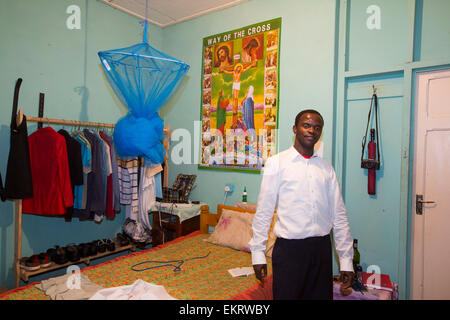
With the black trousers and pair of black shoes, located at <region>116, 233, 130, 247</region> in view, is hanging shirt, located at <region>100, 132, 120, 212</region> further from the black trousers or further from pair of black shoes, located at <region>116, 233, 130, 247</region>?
the black trousers

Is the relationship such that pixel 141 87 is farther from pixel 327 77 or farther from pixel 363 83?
pixel 363 83

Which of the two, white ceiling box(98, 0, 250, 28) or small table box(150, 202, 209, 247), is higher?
white ceiling box(98, 0, 250, 28)

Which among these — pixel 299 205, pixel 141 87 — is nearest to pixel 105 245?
pixel 141 87

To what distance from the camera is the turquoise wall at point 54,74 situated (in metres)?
2.87

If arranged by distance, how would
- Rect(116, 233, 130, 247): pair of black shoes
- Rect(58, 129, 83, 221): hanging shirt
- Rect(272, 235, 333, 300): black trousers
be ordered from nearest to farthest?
Rect(272, 235, 333, 300): black trousers < Rect(58, 129, 83, 221): hanging shirt < Rect(116, 233, 130, 247): pair of black shoes

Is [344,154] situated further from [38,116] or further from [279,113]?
[38,116]

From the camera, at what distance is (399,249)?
2.54 m

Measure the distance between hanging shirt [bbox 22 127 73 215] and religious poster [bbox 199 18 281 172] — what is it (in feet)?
5.37

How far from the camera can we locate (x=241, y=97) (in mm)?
3494

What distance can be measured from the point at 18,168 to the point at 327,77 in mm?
3009

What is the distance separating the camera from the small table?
348cm

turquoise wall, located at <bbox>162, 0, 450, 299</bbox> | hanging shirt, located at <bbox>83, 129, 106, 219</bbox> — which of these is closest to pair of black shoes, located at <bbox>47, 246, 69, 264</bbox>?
hanging shirt, located at <bbox>83, 129, 106, 219</bbox>

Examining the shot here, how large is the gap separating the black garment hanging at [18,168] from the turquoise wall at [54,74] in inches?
12.5

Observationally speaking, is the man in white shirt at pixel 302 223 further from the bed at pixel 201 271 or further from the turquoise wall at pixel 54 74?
the turquoise wall at pixel 54 74
